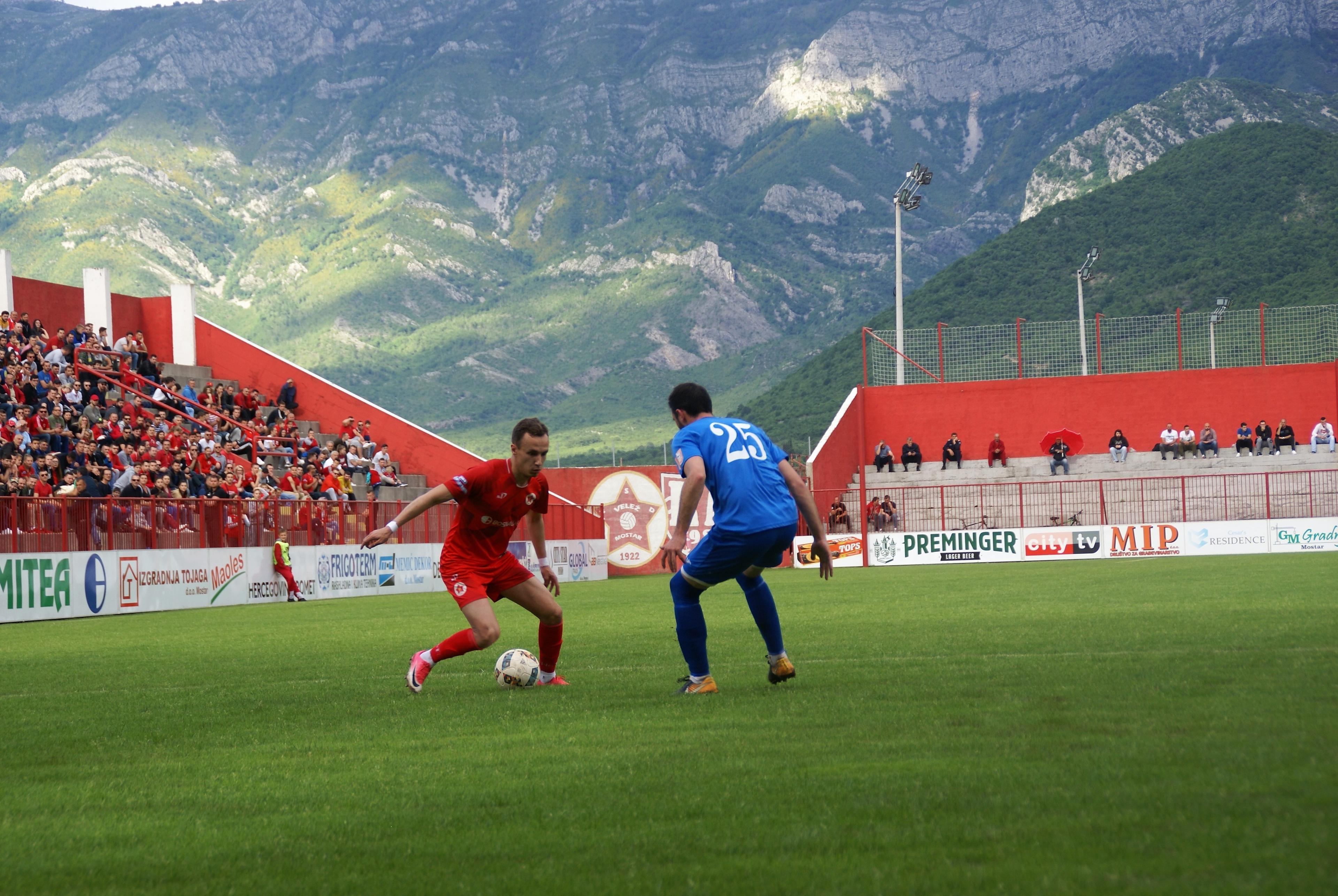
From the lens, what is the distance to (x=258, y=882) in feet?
14.3

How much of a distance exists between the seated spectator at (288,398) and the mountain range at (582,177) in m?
71.8

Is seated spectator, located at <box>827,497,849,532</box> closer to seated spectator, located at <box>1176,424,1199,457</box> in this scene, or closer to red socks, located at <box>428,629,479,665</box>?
seated spectator, located at <box>1176,424,1199,457</box>

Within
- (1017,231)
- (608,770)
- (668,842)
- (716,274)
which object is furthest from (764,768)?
(716,274)

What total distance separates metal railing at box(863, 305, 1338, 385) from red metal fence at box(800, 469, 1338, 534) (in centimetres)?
757

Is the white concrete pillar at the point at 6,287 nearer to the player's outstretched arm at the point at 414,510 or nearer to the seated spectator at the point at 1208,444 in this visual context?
the player's outstretched arm at the point at 414,510

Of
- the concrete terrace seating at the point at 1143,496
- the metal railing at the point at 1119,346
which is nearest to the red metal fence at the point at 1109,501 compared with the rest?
the concrete terrace seating at the point at 1143,496

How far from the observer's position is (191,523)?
2641 cm

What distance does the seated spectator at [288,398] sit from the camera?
3944cm

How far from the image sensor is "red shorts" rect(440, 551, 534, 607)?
9.73 metres

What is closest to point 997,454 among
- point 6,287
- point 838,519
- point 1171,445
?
point 1171,445

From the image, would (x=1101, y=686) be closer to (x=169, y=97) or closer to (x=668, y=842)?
(x=668, y=842)

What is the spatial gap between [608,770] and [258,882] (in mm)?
1958

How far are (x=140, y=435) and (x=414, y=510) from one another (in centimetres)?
2392

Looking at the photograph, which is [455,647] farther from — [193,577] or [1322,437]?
[1322,437]
